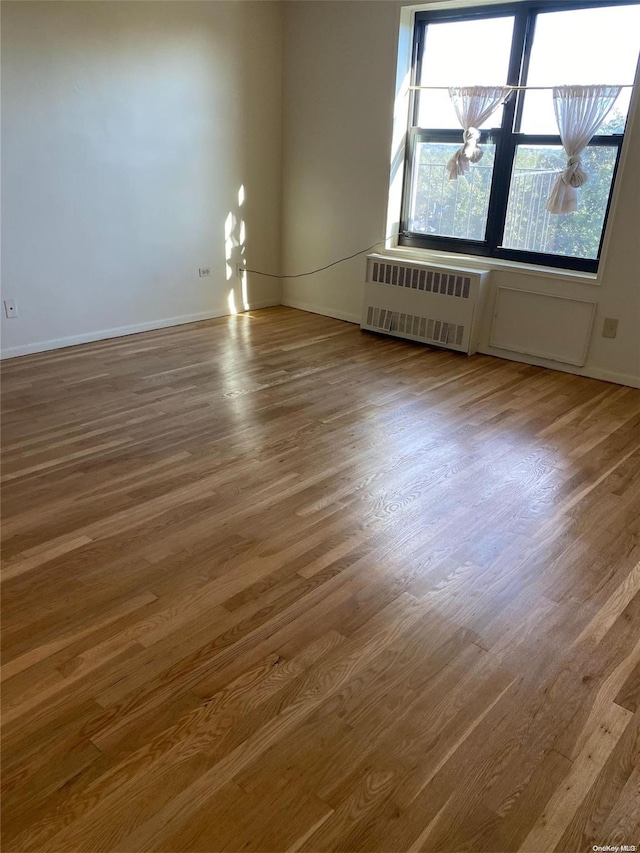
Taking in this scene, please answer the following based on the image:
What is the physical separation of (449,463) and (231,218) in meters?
3.47

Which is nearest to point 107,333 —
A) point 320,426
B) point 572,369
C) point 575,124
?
point 320,426

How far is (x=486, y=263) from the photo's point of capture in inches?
187

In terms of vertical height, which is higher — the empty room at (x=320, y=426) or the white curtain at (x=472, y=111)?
the white curtain at (x=472, y=111)

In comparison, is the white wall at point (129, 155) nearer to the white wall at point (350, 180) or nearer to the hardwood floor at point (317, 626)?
the white wall at point (350, 180)

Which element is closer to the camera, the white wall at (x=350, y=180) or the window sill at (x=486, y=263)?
the white wall at (x=350, y=180)

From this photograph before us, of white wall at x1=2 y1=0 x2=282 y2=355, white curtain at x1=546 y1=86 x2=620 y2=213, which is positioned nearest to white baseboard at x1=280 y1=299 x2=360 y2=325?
white wall at x1=2 y1=0 x2=282 y2=355

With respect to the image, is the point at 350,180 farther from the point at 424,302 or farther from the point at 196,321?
the point at 196,321

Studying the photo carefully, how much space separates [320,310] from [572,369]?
2.44m

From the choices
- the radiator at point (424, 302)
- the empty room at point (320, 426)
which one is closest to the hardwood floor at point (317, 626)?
the empty room at point (320, 426)

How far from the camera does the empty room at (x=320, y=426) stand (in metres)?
1.52

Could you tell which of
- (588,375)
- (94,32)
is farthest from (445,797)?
(94,32)

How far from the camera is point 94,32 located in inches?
166

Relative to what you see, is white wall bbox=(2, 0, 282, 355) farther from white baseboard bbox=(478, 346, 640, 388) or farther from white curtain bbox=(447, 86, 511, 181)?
white baseboard bbox=(478, 346, 640, 388)

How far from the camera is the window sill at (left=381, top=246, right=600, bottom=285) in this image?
432 centimetres
